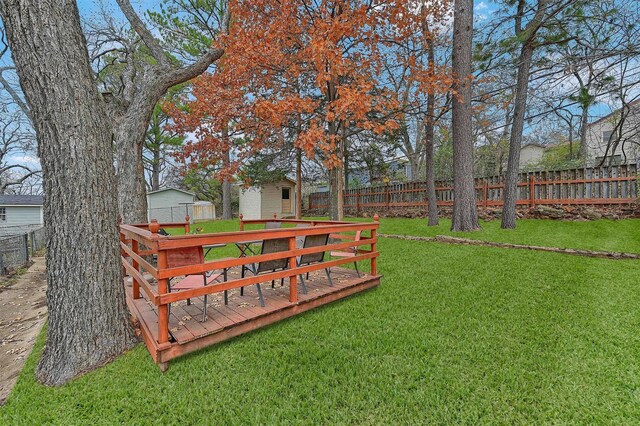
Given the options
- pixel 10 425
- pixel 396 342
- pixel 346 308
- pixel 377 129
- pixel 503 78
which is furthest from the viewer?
pixel 503 78

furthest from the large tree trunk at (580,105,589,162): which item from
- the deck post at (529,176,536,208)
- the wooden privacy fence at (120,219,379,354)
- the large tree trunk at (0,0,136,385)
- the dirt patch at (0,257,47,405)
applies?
the dirt patch at (0,257,47,405)

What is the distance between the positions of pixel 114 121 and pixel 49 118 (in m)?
4.36

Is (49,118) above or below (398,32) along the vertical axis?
below

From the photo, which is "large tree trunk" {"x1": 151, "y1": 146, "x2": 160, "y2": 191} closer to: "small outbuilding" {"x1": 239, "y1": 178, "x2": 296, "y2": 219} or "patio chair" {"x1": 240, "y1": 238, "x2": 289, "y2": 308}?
"small outbuilding" {"x1": 239, "y1": 178, "x2": 296, "y2": 219}

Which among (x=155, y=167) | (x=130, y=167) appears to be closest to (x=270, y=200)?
(x=155, y=167)

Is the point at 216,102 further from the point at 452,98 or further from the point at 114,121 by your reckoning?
the point at 452,98

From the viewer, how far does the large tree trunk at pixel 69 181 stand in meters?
2.48

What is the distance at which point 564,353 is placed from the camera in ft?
8.66

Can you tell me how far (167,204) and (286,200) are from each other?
7.88 metres

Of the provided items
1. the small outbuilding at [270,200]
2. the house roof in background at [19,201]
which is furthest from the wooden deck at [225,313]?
the house roof in background at [19,201]

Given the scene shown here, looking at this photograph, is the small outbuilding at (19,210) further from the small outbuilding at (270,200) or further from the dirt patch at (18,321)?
the dirt patch at (18,321)

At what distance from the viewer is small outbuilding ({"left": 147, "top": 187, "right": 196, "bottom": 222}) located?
19109mm

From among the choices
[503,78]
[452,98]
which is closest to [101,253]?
[452,98]

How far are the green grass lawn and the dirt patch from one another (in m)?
0.25
